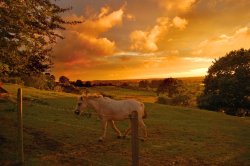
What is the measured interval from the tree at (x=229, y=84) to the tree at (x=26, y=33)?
44.3m

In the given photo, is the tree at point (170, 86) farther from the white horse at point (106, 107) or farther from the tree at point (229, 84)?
the white horse at point (106, 107)

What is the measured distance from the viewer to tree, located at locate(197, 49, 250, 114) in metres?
54.8

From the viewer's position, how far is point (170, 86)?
10144 centimetres

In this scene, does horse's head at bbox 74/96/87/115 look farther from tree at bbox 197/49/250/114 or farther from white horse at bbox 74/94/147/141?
tree at bbox 197/49/250/114

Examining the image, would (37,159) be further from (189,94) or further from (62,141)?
(189,94)

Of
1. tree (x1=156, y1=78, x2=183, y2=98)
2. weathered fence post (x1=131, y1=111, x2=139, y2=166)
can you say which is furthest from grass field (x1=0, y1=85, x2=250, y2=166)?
tree (x1=156, y1=78, x2=183, y2=98)

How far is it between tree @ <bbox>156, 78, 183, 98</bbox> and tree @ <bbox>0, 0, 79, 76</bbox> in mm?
85099

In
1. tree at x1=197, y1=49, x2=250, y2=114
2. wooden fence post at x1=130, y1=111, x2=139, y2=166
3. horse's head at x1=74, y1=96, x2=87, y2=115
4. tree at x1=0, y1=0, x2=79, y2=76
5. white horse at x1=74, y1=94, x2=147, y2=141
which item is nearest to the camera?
wooden fence post at x1=130, y1=111, x2=139, y2=166

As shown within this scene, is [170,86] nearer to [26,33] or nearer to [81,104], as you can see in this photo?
[81,104]

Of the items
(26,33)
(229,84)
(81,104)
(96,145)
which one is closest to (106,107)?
(81,104)

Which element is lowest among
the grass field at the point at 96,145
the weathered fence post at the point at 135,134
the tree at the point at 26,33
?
the grass field at the point at 96,145

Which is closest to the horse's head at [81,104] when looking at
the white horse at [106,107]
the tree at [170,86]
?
the white horse at [106,107]

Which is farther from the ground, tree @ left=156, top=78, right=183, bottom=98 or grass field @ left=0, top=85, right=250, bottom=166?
tree @ left=156, top=78, right=183, bottom=98

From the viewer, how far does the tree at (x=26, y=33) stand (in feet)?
40.1
